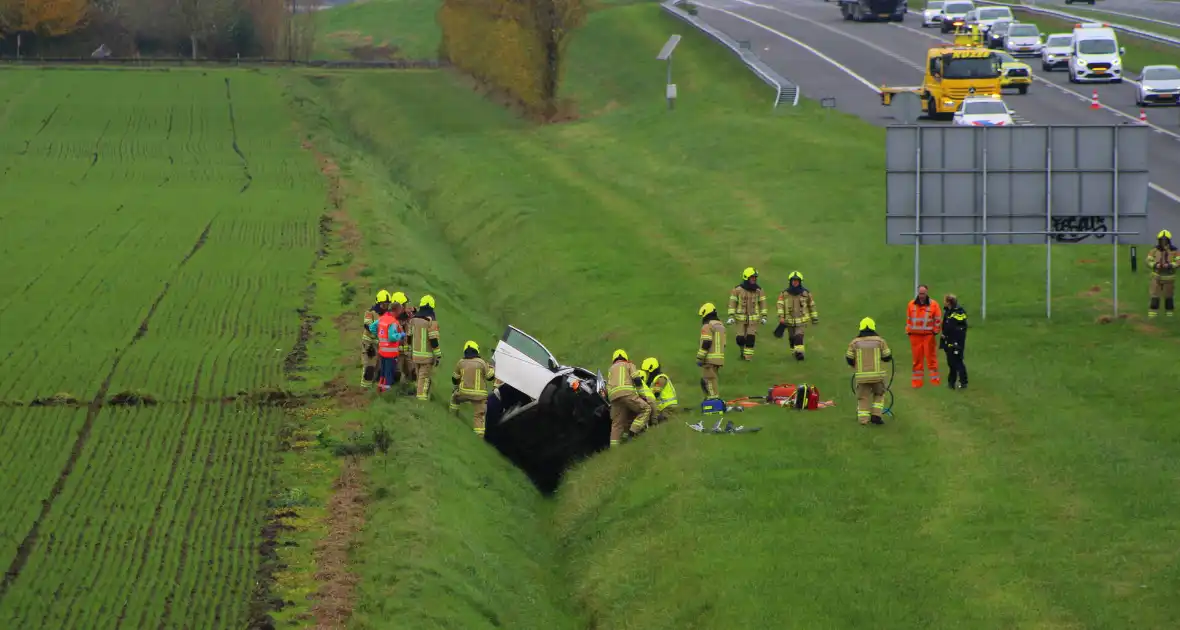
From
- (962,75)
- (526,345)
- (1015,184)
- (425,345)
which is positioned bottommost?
(526,345)

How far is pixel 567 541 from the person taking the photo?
23.5 metres

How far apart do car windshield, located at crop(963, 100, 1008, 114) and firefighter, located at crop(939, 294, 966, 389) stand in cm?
2907

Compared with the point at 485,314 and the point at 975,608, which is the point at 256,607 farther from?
the point at 485,314

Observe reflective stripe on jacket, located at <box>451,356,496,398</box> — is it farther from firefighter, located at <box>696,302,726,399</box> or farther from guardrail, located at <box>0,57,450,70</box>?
guardrail, located at <box>0,57,450,70</box>

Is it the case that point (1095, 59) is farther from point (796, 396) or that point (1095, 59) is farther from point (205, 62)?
point (205, 62)

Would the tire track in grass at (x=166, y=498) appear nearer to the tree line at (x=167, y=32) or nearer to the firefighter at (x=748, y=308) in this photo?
the firefighter at (x=748, y=308)

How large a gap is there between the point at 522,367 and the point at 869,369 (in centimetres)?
567

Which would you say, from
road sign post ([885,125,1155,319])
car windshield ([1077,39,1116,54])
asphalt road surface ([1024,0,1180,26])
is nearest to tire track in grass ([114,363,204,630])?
road sign post ([885,125,1155,319])

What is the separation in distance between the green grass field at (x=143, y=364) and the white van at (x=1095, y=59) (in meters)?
32.5

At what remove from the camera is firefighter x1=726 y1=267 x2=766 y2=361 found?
29688 mm

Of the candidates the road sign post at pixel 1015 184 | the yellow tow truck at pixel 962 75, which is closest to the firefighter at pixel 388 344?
the road sign post at pixel 1015 184

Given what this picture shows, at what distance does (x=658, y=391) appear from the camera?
26578 mm

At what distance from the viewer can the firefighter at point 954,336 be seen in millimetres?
26938

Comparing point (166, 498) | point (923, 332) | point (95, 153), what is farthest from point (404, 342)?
point (95, 153)
